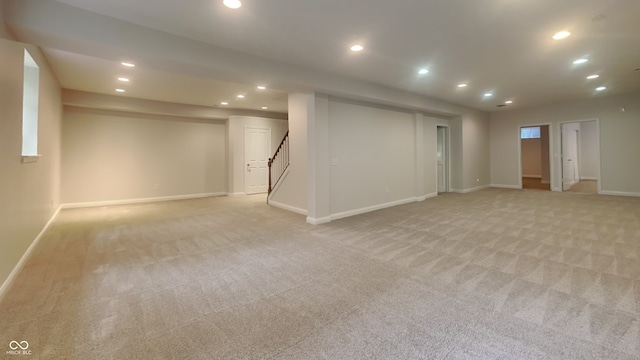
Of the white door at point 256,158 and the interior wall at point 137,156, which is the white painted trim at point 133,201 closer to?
the interior wall at point 137,156

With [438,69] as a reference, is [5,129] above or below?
below

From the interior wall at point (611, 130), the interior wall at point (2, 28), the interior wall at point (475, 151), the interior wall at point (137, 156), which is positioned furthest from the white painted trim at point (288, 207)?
the interior wall at point (611, 130)

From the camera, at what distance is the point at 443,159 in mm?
8750

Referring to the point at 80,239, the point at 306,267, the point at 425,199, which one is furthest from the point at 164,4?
the point at 425,199

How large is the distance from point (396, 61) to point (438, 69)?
38.5 inches

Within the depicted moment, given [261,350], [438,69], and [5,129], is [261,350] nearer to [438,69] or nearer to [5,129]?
[5,129]

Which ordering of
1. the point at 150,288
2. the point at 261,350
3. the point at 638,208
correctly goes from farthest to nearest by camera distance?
the point at 638,208 → the point at 150,288 → the point at 261,350

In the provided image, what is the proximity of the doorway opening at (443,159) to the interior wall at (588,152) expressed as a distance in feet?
24.6

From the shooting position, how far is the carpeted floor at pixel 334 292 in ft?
5.57

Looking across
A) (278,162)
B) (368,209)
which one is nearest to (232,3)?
(368,209)

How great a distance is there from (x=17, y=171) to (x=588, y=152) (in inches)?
677

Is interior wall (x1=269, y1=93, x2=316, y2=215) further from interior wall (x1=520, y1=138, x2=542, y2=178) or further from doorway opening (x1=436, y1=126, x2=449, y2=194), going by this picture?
interior wall (x1=520, y1=138, x2=542, y2=178)

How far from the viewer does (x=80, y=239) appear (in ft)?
13.1

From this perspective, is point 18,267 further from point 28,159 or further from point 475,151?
point 475,151
